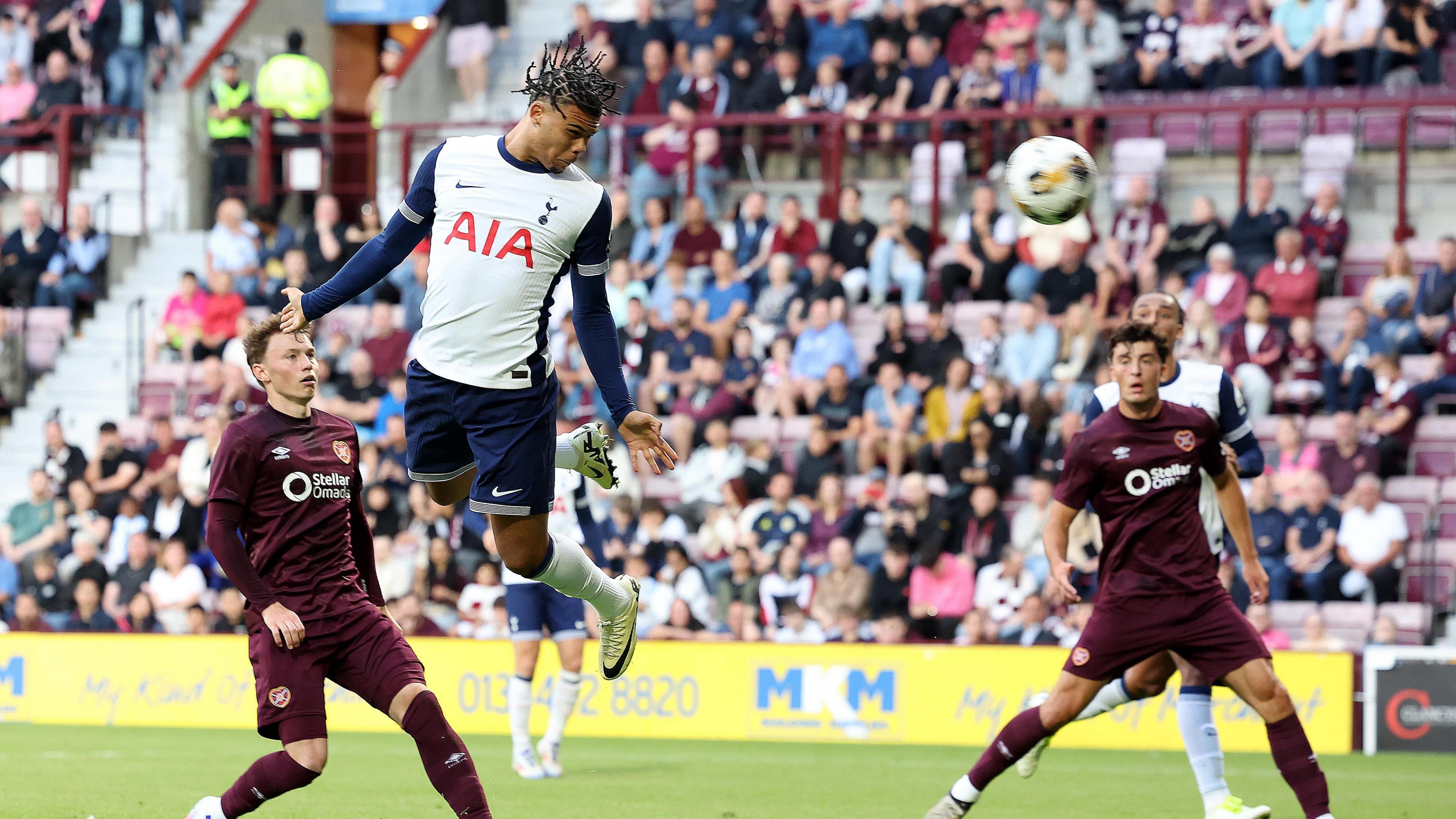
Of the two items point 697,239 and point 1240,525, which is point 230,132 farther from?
point 1240,525

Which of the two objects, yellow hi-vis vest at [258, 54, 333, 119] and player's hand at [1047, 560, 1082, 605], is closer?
player's hand at [1047, 560, 1082, 605]

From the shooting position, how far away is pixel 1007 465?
51.1 feet

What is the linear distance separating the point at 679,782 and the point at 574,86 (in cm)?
533

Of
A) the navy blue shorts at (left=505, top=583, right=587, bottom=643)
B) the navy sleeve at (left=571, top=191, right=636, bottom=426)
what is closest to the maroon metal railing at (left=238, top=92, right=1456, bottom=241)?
the navy blue shorts at (left=505, top=583, right=587, bottom=643)

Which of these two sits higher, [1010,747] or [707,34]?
[707,34]

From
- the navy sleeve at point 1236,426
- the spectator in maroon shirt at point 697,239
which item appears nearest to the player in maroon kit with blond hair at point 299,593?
the navy sleeve at point 1236,426

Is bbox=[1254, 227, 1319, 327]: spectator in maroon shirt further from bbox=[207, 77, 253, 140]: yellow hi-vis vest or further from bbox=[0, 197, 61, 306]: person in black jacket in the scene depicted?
bbox=[0, 197, 61, 306]: person in black jacket

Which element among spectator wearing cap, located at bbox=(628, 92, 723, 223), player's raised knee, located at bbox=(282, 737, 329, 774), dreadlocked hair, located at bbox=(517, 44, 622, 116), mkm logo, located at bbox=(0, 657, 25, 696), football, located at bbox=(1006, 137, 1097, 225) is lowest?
mkm logo, located at bbox=(0, 657, 25, 696)

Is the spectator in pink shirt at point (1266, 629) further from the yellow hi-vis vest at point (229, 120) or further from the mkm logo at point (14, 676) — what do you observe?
the yellow hi-vis vest at point (229, 120)

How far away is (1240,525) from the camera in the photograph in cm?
800

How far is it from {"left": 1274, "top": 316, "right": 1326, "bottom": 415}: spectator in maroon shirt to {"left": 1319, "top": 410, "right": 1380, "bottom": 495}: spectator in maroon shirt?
651 millimetres

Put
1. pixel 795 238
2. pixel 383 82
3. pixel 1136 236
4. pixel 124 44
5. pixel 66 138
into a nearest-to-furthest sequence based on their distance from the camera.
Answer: pixel 1136 236 → pixel 795 238 → pixel 66 138 → pixel 383 82 → pixel 124 44

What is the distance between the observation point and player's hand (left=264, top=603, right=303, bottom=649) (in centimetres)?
674

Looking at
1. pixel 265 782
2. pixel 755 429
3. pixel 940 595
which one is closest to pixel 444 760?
pixel 265 782
